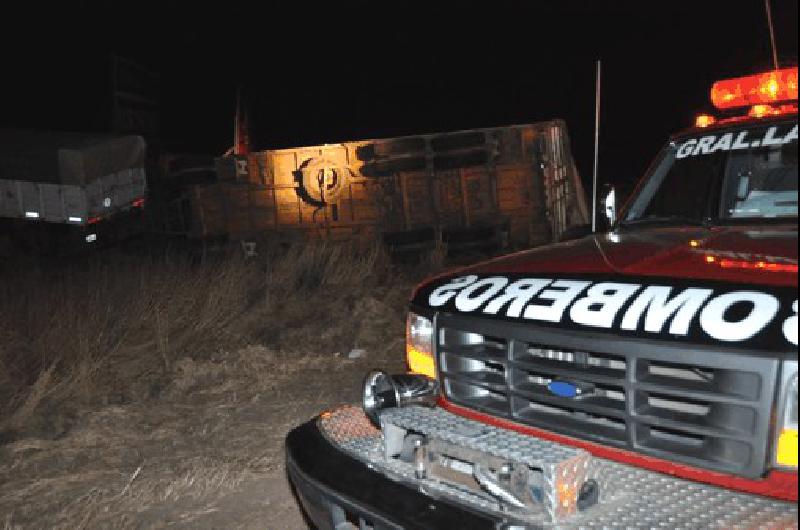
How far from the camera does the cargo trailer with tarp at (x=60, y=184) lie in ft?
34.8

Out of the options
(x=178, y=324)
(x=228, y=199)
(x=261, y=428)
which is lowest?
(x=261, y=428)

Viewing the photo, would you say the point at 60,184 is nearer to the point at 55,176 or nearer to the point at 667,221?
the point at 55,176

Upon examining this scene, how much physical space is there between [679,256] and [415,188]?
1030 cm

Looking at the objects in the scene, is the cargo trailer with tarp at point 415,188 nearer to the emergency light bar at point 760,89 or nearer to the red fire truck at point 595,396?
the emergency light bar at point 760,89

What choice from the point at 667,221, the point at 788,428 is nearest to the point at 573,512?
the point at 788,428

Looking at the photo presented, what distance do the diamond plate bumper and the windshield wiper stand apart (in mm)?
1360

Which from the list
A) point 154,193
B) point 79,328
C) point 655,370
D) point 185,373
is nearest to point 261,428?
point 185,373

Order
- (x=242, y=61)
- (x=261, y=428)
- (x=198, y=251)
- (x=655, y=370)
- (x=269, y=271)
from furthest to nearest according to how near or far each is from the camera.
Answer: (x=242, y=61)
(x=198, y=251)
(x=269, y=271)
(x=261, y=428)
(x=655, y=370)

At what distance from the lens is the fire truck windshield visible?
333cm

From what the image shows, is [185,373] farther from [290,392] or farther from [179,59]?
[179,59]

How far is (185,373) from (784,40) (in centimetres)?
2740

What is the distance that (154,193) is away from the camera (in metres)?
13.8

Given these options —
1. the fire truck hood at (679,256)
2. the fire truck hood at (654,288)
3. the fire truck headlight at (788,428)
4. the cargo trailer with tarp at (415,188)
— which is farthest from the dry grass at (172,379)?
the cargo trailer with tarp at (415,188)

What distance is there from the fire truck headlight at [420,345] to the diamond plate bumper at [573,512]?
0.36m
